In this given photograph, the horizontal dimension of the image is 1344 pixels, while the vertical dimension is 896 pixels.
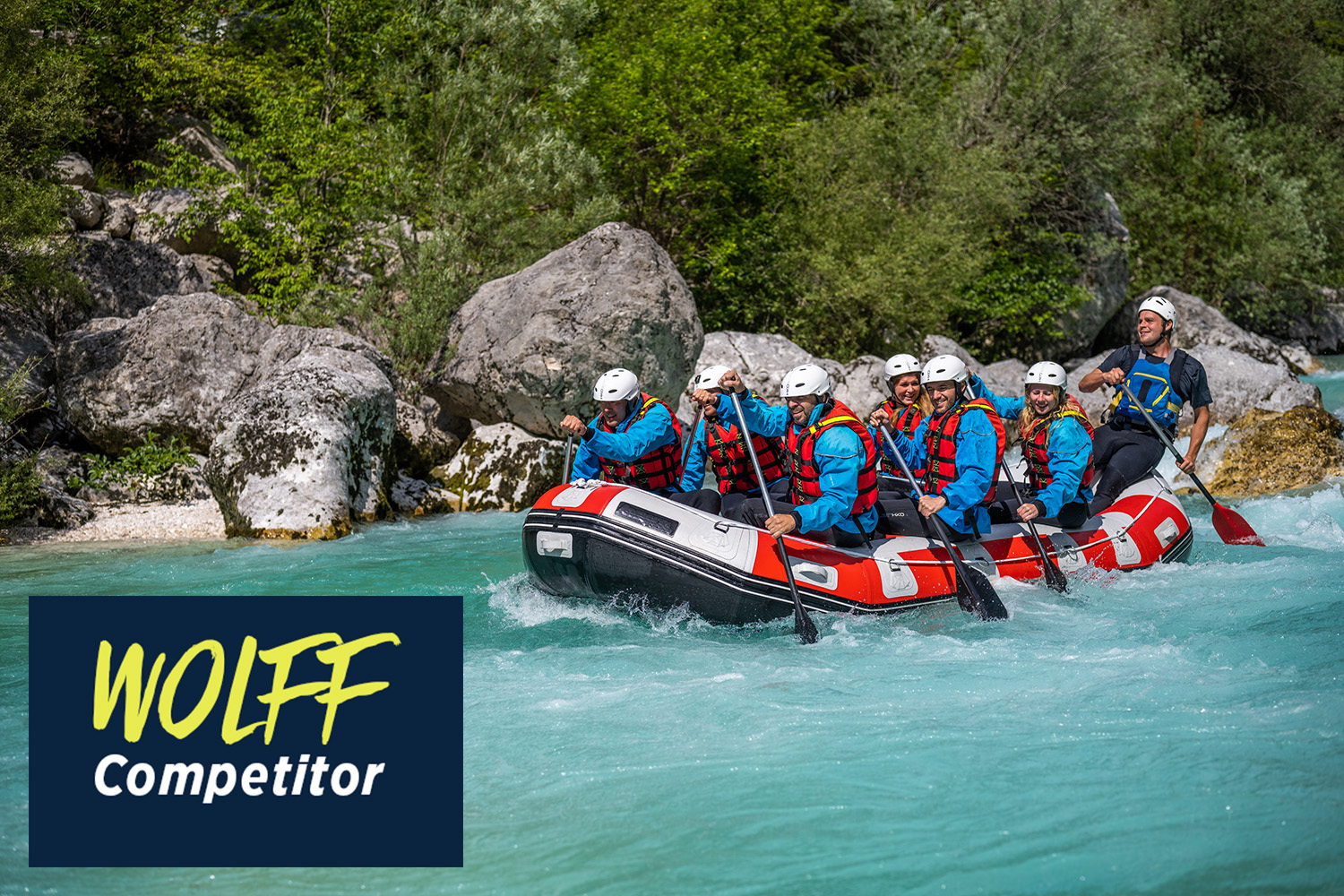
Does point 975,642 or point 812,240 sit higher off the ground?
point 812,240

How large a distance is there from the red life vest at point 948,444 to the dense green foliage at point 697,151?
692 cm

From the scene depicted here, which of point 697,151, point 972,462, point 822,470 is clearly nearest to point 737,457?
point 822,470

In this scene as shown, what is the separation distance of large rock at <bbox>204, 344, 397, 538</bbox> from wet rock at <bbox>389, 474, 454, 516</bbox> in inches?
13.3

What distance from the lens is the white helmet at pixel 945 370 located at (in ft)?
20.3

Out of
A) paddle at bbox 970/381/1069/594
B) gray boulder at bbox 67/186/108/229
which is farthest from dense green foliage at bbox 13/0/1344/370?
paddle at bbox 970/381/1069/594

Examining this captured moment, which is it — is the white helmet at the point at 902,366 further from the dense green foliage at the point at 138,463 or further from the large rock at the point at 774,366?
the dense green foliage at the point at 138,463

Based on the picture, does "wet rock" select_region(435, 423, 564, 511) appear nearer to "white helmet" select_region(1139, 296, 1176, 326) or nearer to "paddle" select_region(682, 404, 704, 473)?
"paddle" select_region(682, 404, 704, 473)

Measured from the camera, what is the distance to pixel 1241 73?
2306cm

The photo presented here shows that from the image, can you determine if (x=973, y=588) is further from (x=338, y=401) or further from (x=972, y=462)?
(x=338, y=401)

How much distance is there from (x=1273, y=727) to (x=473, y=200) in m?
11.1

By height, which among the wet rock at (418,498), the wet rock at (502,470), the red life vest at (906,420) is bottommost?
the wet rock at (418,498)

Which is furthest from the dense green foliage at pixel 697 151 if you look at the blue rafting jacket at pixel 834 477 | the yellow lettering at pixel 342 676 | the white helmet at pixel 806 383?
the yellow lettering at pixel 342 676

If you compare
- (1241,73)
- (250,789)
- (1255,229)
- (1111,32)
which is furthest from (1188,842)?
(1241,73)

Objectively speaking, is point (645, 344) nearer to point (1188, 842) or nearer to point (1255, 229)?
point (1188, 842)
